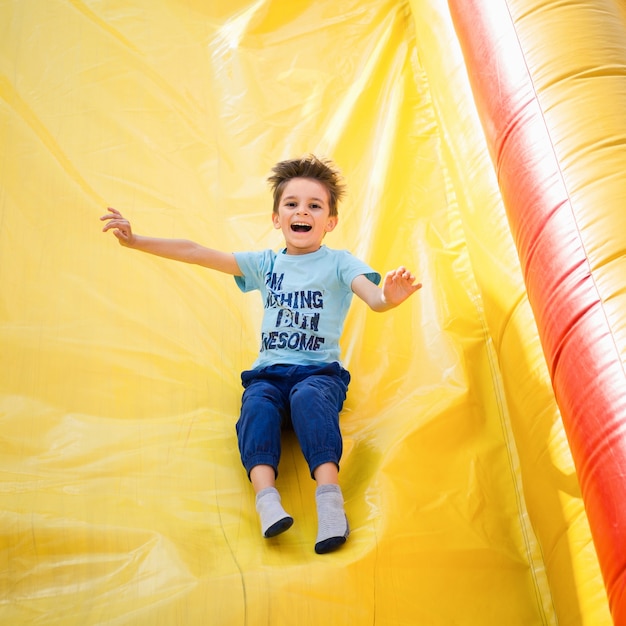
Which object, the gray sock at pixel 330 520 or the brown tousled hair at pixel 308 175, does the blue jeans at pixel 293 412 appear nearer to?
the gray sock at pixel 330 520

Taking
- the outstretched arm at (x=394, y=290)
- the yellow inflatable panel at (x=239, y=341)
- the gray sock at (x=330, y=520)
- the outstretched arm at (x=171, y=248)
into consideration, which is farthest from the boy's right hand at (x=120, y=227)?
the gray sock at (x=330, y=520)

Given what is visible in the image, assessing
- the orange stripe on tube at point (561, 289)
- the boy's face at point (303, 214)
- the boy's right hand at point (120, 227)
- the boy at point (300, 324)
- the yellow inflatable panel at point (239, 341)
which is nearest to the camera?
the orange stripe on tube at point (561, 289)

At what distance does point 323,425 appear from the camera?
142 centimetres

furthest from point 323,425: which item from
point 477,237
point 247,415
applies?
point 477,237

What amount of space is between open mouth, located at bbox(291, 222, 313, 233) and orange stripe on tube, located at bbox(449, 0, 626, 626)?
0.40m

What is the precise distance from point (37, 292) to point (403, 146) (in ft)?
3.41

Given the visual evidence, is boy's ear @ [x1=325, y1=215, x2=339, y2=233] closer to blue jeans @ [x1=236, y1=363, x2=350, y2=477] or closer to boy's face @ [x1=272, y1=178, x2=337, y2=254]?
boy's face @ [x1=272, y1=178, x2=337, y2=254]

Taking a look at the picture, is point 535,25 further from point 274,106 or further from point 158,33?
point 158,33

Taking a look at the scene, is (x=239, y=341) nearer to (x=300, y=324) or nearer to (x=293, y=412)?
(x=300, y=324)

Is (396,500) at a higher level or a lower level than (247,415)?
lower

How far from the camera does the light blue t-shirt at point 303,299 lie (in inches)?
64.0

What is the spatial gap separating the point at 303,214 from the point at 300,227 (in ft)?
0.09

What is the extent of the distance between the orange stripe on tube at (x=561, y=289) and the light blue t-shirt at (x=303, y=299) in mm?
348

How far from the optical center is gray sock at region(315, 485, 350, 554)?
1298 millimetres
